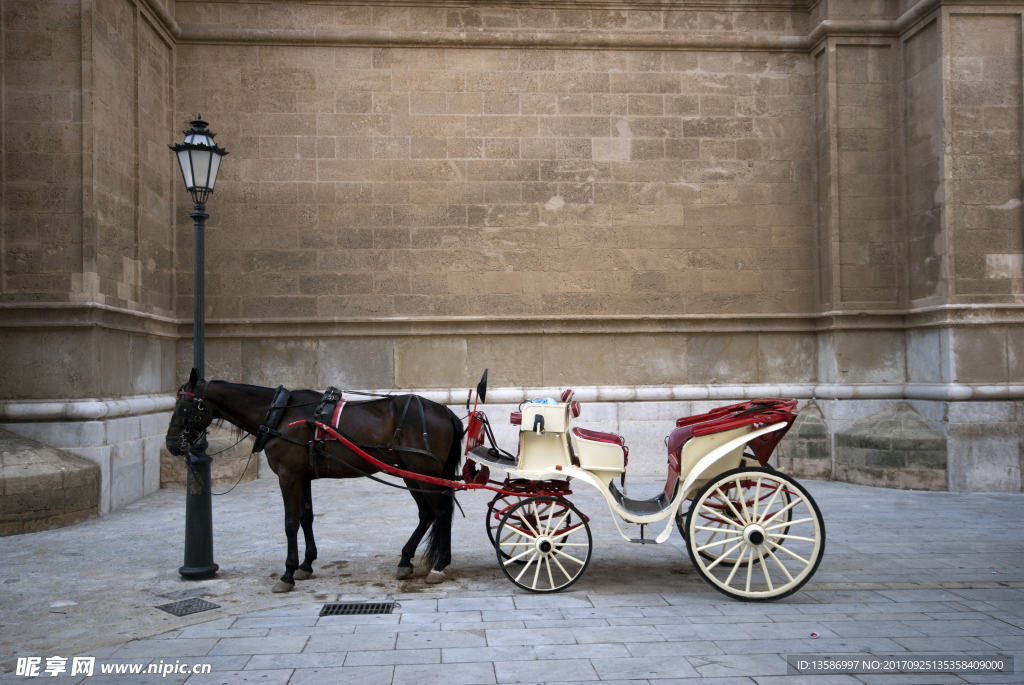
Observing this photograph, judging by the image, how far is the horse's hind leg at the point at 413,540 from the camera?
598 centimetres

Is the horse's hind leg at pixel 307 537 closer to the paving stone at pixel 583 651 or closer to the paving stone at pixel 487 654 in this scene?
the paving stone at pixel 487 654

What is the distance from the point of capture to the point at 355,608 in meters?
5.24

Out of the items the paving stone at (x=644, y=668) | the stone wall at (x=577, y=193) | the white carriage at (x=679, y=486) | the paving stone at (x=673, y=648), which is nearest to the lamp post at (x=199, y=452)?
the white carriage at (x=679, y=486)

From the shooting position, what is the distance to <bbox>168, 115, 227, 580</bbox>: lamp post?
602cm

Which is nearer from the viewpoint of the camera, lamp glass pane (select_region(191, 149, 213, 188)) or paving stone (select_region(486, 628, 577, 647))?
paving stone (select_region(486, 628, 577, 647))

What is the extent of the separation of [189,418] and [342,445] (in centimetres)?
123

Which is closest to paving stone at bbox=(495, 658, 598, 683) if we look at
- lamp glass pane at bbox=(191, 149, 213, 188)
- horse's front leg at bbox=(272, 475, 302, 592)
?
horse's front leg at bbox=(272, 475, 302, 592)

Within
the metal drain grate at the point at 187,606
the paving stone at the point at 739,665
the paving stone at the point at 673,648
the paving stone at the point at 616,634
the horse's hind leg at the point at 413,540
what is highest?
the horse's hind leg at the point at 413,540

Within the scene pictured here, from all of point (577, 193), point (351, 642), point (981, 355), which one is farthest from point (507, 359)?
point (351, 642)

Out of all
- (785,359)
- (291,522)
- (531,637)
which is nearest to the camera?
(531,637)

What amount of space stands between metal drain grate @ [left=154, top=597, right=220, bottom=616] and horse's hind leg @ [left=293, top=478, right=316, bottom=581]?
2.31 ft

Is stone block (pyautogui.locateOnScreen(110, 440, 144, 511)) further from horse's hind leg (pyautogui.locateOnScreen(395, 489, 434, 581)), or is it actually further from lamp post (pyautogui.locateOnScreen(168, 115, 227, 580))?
horse's hind leg (pyautogui.locateOnScreen(395, 489, 434, 581))

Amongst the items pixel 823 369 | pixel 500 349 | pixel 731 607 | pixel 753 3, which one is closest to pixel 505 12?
pixel 753 3

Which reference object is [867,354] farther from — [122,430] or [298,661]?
[122,430]
